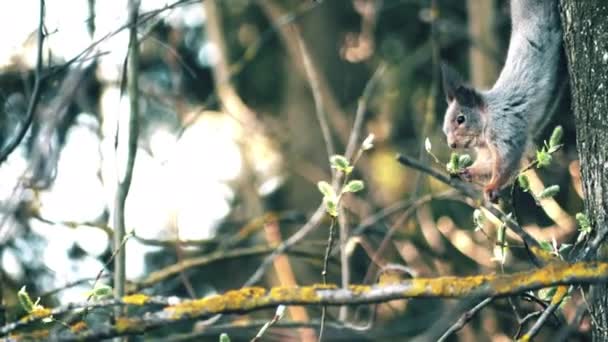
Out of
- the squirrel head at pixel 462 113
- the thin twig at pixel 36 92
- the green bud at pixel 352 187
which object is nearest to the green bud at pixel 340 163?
the green bud at pixel 352 187

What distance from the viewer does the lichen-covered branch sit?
2.07 metres

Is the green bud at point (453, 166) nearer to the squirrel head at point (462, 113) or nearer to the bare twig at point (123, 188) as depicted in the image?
the bare twig at point (123, 188)

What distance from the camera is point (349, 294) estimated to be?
2076 mm

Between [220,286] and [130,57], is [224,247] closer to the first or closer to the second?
[130,57]

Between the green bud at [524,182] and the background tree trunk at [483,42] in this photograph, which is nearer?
the green bud at [524,182]

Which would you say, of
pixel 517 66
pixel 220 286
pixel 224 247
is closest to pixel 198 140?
pixel 220 286

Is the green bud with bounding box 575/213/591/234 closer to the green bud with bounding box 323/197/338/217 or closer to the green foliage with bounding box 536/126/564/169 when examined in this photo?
the green foliage with bounding box 536/126/564/169

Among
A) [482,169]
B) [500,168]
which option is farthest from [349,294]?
[482,169]

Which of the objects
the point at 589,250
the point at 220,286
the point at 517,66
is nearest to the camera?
the point at 589,250

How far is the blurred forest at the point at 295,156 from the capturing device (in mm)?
5523

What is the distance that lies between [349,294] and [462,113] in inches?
103

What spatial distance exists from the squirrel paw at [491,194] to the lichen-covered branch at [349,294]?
1989 mm

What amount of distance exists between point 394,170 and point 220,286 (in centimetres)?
168

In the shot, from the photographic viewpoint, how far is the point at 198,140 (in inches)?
321
